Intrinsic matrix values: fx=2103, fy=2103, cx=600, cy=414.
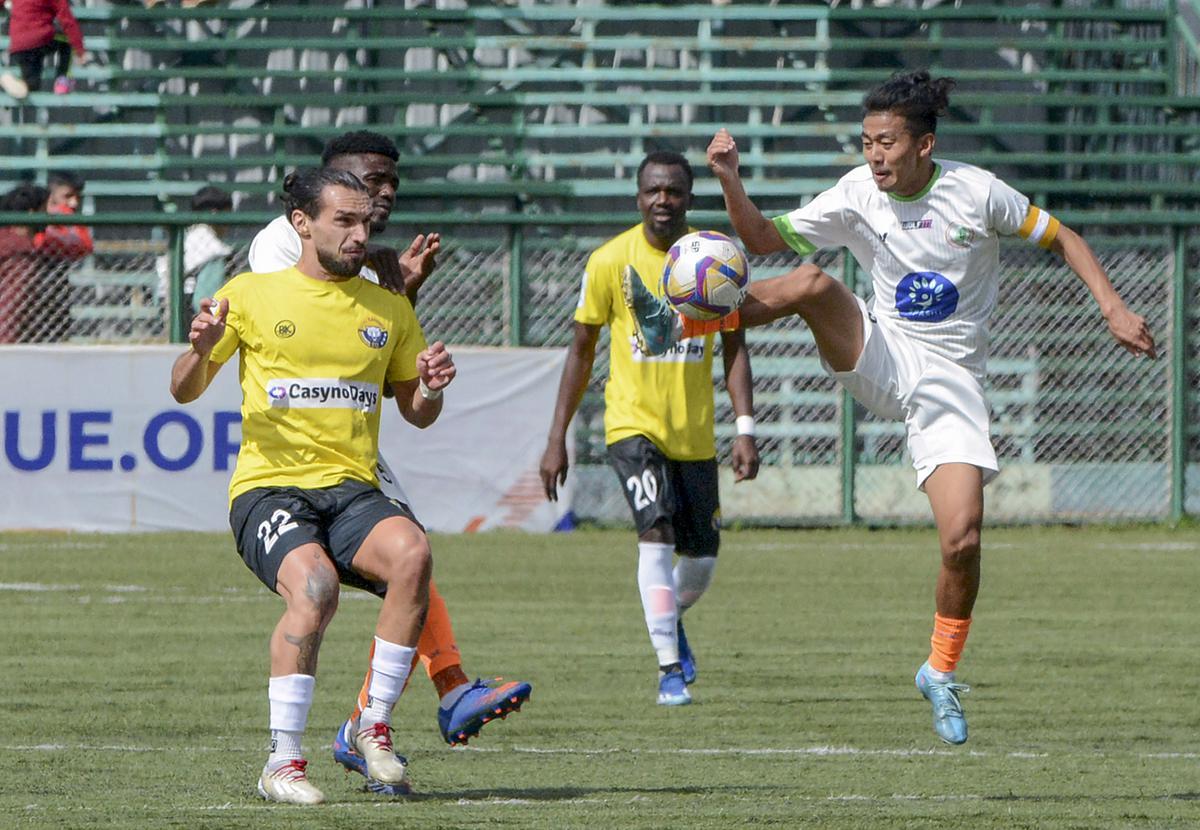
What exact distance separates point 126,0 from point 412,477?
758 centimetres

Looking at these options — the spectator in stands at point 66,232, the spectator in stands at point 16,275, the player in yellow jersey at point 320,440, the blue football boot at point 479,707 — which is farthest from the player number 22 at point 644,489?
the spectator in stands at point 16,275

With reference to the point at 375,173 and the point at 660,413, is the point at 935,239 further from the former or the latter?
the point at 660,413

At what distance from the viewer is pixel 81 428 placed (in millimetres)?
15094

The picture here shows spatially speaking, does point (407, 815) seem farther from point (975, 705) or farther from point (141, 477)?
point (141, 477)

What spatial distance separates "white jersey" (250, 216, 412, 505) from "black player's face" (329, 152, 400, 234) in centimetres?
22

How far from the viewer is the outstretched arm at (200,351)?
19.7ft

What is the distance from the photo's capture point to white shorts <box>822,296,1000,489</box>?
7348 mm

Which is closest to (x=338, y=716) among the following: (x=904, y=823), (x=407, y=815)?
(x=407, y=815)

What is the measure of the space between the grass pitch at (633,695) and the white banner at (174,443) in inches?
12.6

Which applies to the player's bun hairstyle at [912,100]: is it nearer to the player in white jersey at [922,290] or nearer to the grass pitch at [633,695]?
the player in white jersey at [922,290]

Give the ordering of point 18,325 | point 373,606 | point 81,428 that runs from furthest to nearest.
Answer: point 18,325 < point 81,428 < point 373,606

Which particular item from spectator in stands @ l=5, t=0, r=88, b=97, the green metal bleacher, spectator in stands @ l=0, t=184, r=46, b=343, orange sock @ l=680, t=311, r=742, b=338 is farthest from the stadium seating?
orange sock @ l=680, t=311, r=742, b=338

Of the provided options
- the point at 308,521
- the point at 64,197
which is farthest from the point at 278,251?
the point at 64,197

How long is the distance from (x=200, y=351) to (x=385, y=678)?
1.09m
